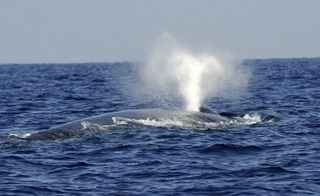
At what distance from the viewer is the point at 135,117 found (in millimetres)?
28234

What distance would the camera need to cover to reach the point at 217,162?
67.9 feet

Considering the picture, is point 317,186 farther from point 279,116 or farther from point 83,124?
point 279,116

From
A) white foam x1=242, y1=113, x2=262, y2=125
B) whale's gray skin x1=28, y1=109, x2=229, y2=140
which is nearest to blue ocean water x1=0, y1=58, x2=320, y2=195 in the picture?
white foam x1=242, y1=113, x2=262, y2=125

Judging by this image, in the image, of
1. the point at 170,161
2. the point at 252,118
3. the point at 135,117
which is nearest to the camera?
the point at 170,161

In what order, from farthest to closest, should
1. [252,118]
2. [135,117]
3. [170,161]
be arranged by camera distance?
[252,118], [135,117], [170,161]

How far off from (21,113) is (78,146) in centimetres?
1570

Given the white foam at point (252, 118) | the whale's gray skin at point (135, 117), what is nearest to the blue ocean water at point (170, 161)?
the white foam at point (252, 118)

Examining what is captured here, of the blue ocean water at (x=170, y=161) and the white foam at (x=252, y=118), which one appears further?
the white foam at (x=252, y=118)

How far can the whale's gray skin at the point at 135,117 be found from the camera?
25125 mm

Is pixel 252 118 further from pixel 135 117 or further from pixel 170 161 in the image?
pixel 170 161

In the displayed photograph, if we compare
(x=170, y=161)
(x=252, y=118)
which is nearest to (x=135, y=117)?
(x=252, y=118)

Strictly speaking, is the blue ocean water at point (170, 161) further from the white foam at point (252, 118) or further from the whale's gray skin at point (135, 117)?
the whale's gray skin at point (135, 117)

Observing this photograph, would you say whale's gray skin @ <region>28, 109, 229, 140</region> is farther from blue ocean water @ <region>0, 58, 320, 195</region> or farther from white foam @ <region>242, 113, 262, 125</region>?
white foam @ <region>242, 113, 262, 125</region>

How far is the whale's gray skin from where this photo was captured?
989 inches
